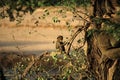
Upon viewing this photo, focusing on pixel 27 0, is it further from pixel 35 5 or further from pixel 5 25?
pixel 5 25

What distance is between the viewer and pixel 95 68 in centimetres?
786

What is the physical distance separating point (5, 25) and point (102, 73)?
1928 centimetres

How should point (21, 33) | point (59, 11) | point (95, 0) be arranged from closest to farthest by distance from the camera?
point (59, 11), point (95, 0), point (21, 33)

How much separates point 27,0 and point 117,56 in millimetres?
1654

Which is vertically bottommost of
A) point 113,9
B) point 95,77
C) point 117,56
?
point 95,77

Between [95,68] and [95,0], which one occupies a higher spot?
Answer: [95,0]

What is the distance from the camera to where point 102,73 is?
25.2ft

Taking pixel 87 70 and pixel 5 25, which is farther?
pixel 5 25

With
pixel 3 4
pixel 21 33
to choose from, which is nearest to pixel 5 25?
pixel 21 33

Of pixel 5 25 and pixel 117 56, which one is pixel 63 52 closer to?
pixel 117 56

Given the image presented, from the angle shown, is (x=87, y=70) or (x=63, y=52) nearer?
(x=63, y=52)

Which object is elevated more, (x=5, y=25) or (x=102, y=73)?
(x=102, y=73)

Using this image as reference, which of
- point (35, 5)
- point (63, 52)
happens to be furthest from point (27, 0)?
point (63, 52)

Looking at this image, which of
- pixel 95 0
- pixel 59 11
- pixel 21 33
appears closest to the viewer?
pixel 59 11
